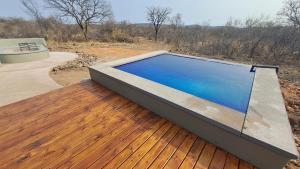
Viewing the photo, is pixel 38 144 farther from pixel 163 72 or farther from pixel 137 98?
pixel 163 72

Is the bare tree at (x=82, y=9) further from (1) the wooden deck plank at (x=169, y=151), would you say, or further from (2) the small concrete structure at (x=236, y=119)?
(1) the wooden deck plank at (x=169, y=151)

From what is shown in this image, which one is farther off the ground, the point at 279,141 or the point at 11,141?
the point at 279,141

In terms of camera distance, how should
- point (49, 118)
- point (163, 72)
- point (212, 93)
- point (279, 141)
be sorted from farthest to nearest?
point (163, 72), point (212, 93), point (49, 118), point (279, 141)

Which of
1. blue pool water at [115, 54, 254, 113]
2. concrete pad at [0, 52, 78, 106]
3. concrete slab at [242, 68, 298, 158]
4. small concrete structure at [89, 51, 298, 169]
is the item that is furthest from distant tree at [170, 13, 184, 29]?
concrete slab at [242, 68, 298, 158]

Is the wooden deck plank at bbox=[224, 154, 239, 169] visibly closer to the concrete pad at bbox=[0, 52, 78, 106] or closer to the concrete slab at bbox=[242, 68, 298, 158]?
the concrete slab at bbox=[242, 68, 298, 158]

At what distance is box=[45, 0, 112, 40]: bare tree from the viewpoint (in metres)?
13.8

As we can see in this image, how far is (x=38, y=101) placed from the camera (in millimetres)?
2488

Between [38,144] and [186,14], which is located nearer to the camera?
[38,144]

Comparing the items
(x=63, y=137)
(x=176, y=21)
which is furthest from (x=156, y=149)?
(x=176, y=21)

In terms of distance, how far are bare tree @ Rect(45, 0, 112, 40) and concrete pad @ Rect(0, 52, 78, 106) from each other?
9443 millimetres

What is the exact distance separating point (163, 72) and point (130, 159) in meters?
2.90

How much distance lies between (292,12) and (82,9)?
16.4 meters

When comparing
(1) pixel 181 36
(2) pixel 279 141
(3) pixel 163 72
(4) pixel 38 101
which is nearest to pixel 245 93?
(2) pixel 279 141

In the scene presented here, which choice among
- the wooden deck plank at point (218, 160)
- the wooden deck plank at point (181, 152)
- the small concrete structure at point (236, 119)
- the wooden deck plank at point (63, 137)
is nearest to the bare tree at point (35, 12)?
the wooden deck plank at point (63, 137)
